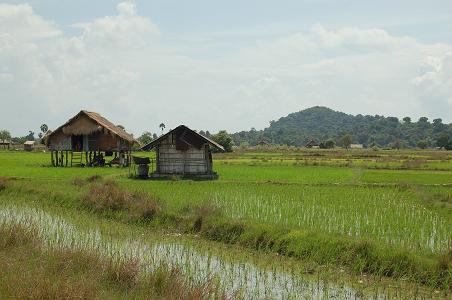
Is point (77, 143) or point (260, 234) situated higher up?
point (77, 143)

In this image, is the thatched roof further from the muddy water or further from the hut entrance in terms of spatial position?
the muddy water

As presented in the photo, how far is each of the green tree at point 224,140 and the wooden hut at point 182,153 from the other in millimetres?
39911

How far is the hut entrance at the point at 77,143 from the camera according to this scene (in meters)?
35.0

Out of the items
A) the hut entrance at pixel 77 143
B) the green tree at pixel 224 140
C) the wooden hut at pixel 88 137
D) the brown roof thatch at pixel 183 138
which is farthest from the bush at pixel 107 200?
the green tree at pixel 224 140

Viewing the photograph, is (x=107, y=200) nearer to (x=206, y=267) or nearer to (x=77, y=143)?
(x=206, y=267)

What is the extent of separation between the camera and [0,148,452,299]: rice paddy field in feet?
26.8

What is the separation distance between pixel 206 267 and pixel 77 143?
27941 millimetres

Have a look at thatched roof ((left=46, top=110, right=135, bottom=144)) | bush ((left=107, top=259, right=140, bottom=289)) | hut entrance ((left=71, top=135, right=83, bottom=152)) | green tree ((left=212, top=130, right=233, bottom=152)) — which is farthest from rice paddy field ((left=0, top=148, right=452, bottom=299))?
green tree ((left=212, top=130, right=233, bottom=152))

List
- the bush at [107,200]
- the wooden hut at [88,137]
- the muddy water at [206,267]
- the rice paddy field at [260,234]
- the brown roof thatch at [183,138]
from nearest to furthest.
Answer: the muddy water at [206,267] < the rice paddy field at [260,234] < the bush at [107,200] < the brown roof thatch at [183,138] < the wooden hut at [88,137]

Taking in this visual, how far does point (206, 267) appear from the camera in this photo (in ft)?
30.1

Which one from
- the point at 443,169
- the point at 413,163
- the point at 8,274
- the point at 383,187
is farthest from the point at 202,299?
the point at 413,163

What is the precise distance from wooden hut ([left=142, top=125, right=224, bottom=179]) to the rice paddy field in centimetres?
663

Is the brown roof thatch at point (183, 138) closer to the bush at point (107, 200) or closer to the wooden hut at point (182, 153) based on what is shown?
the wooden hut at point (182, 153)

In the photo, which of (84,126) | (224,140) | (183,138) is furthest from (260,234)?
(224,140)
